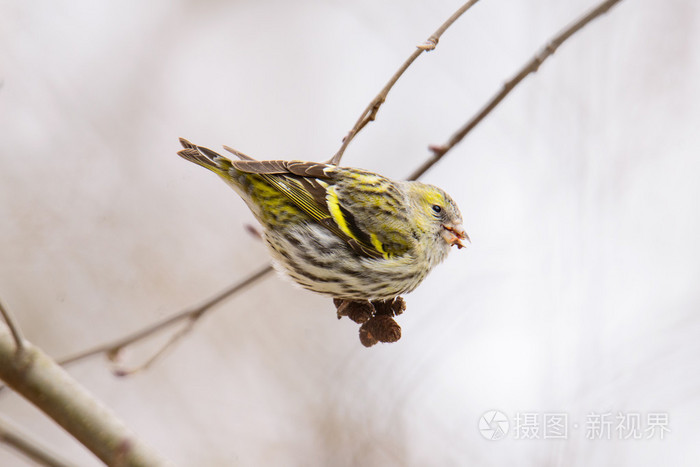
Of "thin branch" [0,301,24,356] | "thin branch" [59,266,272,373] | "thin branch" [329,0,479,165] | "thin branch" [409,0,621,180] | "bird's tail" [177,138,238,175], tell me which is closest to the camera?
"thin branch" [0,301,24,356]

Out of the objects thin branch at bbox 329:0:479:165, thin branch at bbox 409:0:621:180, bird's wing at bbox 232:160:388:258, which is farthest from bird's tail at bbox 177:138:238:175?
thin branch at bbox 409:0:621:180

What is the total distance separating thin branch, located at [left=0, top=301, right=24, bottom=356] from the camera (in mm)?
1894

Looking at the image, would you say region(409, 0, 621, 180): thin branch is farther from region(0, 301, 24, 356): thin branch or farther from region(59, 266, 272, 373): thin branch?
region(0, 301, 24, 356): thin branch

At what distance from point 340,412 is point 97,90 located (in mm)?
3225

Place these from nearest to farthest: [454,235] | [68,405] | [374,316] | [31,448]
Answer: [31,448] < [68,405] < [374,316] < [454,235]

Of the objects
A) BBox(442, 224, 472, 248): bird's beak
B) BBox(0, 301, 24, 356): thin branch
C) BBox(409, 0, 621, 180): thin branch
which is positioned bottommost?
BBox(442, 224, 472, 248): bird's beak

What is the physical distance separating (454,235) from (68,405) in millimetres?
1984

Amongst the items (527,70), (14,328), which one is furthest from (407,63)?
(14,328)

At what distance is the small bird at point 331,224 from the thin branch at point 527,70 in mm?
495

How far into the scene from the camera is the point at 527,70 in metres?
2.88

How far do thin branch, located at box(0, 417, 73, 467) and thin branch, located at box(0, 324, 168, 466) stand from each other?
12.9 inches

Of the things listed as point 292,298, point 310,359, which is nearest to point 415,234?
point 310,359

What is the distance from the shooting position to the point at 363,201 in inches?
134

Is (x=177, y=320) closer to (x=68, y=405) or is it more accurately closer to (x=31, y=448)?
(x=68, y=405)
